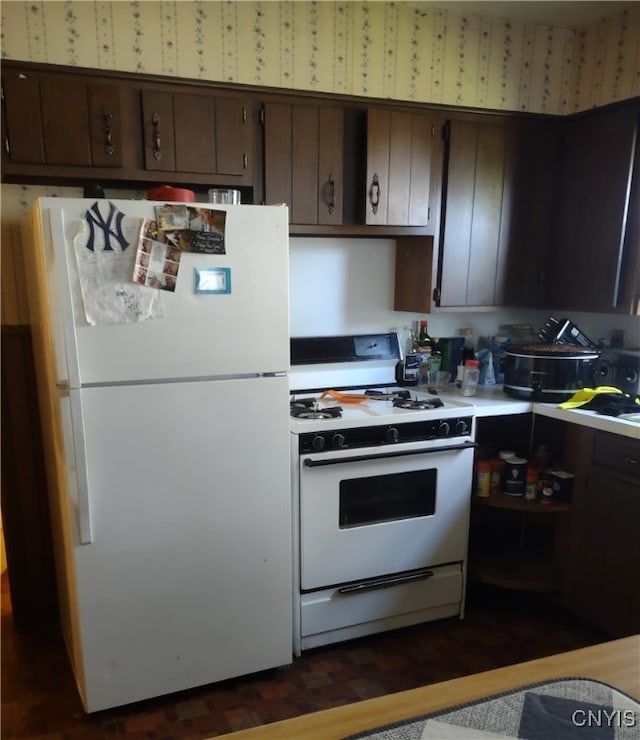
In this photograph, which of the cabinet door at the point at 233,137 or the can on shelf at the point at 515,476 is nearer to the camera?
the cabinet door at the point at 233,137

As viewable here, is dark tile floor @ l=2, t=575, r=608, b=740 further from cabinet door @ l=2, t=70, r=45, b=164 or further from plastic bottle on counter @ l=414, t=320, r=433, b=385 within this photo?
cabinet door @ l=2, t=70, r=45, b=164

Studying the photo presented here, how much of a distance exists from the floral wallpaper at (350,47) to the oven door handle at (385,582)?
6.69ft

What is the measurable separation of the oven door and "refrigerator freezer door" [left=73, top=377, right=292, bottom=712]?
0.15m

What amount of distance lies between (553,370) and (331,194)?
47.9 inches

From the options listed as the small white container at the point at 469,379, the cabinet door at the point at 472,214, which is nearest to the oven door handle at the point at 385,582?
the small white container at the point at 469,379

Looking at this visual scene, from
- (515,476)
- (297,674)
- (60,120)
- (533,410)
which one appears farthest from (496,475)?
(60,120)

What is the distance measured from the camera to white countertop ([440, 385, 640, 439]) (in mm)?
2180

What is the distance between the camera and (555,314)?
313cm

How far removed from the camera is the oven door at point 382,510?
85.8 inches

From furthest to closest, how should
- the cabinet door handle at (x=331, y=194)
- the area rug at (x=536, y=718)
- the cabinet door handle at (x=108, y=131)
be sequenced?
the cabinet door handle at (x=331, y=194) → the cabinet door handle at (x=108, y=131) → the area rug at (x=536, y=718)

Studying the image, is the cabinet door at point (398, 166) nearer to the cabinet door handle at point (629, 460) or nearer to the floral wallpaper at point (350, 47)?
the floral wallpaper at point (350, 47)

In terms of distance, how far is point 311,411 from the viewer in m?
2.28

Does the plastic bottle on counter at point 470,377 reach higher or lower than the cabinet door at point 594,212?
lower

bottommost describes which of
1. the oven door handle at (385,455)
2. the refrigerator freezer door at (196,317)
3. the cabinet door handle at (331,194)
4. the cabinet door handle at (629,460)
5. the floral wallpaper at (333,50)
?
the oven door handle at (385,455)
